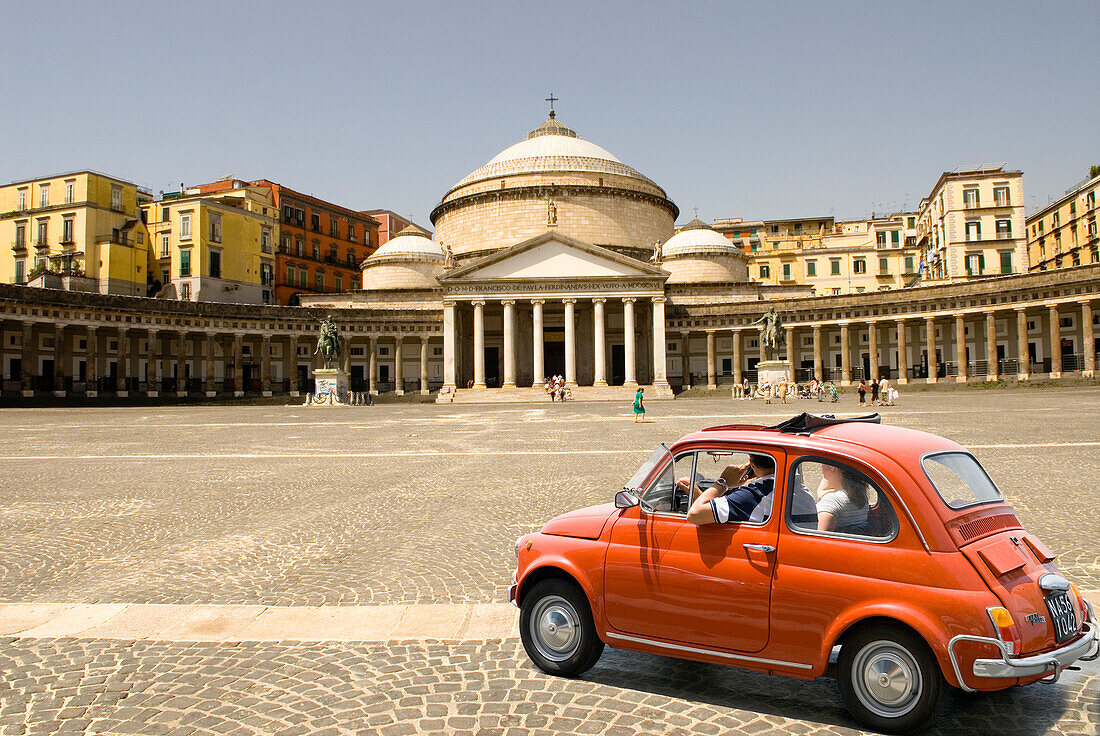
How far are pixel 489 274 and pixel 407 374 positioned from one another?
14.0m

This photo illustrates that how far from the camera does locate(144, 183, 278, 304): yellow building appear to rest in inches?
2235

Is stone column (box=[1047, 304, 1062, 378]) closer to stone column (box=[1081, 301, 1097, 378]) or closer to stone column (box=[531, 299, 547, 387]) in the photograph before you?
stone column (box=[1081, 301, 1097, 378])

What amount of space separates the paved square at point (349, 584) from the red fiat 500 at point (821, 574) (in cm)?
34

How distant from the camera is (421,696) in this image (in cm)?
428

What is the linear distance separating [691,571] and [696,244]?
6629 cm

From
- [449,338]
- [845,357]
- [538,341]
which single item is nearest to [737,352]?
[845,357]

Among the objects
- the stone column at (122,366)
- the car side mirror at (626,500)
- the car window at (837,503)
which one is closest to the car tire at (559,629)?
the car side mirror at (626,500)

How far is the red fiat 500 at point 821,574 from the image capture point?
3.67m

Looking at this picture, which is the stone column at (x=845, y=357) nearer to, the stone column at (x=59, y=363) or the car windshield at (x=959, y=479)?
the stone column at (x=59, y=363)

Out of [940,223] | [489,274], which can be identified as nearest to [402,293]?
[489,274]

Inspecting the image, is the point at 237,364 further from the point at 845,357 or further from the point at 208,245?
the point at 845,357

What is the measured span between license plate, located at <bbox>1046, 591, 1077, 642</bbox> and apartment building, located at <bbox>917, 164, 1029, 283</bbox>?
66.2 metres

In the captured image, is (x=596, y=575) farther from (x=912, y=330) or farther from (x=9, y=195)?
(x=9, y=195)

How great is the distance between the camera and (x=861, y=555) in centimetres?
392
